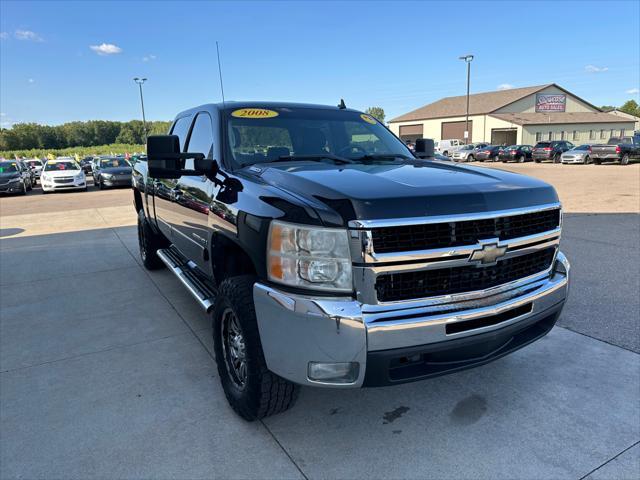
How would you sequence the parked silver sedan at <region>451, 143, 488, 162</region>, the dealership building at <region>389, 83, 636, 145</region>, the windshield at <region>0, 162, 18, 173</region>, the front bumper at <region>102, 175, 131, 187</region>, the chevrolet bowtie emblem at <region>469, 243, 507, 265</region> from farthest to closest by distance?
the dealership building at <region>389, 83, 636, 145</region> < the parked silver sedan at <region>451, 143, 488, 162</region> < the front bumper at <region>102, 175, 131, 187</region> < the windshield at <region>0, 162, 18, 173</region> < the chevrolet bowtie emblem at <region>469, 243, 507, 265</region>

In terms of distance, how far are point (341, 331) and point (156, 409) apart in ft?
5.15

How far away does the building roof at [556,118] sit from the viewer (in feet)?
193

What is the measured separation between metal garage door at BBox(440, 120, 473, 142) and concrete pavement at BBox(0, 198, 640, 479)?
61.4 meters

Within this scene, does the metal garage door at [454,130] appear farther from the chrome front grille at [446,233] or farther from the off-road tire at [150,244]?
the chrome front grille at [446,233]

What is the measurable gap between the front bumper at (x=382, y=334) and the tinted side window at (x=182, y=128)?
2.65m

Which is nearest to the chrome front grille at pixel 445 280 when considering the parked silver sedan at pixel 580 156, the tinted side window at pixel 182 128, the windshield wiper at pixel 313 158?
the windshield wiper at pixel 313 158

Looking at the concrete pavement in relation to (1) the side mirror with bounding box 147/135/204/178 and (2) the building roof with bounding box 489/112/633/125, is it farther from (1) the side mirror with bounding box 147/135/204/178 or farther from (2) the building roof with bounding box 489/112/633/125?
(2) the building roof with bounding box 489/112/633/125

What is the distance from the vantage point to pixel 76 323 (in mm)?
4531

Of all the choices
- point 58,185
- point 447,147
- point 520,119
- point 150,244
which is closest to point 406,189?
point 150,244

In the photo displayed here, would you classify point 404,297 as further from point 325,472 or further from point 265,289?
point 325,472

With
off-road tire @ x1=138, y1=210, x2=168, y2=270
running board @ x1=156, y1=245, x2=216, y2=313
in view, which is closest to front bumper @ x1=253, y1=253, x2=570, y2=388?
running board @ x1=156, y1=245, x2=216, y2=313

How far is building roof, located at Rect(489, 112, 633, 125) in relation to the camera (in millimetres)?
58875

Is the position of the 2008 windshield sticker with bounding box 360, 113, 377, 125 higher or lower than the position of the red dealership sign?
lower

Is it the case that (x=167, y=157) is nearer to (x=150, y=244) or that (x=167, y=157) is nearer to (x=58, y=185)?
(x=150, y=244)
